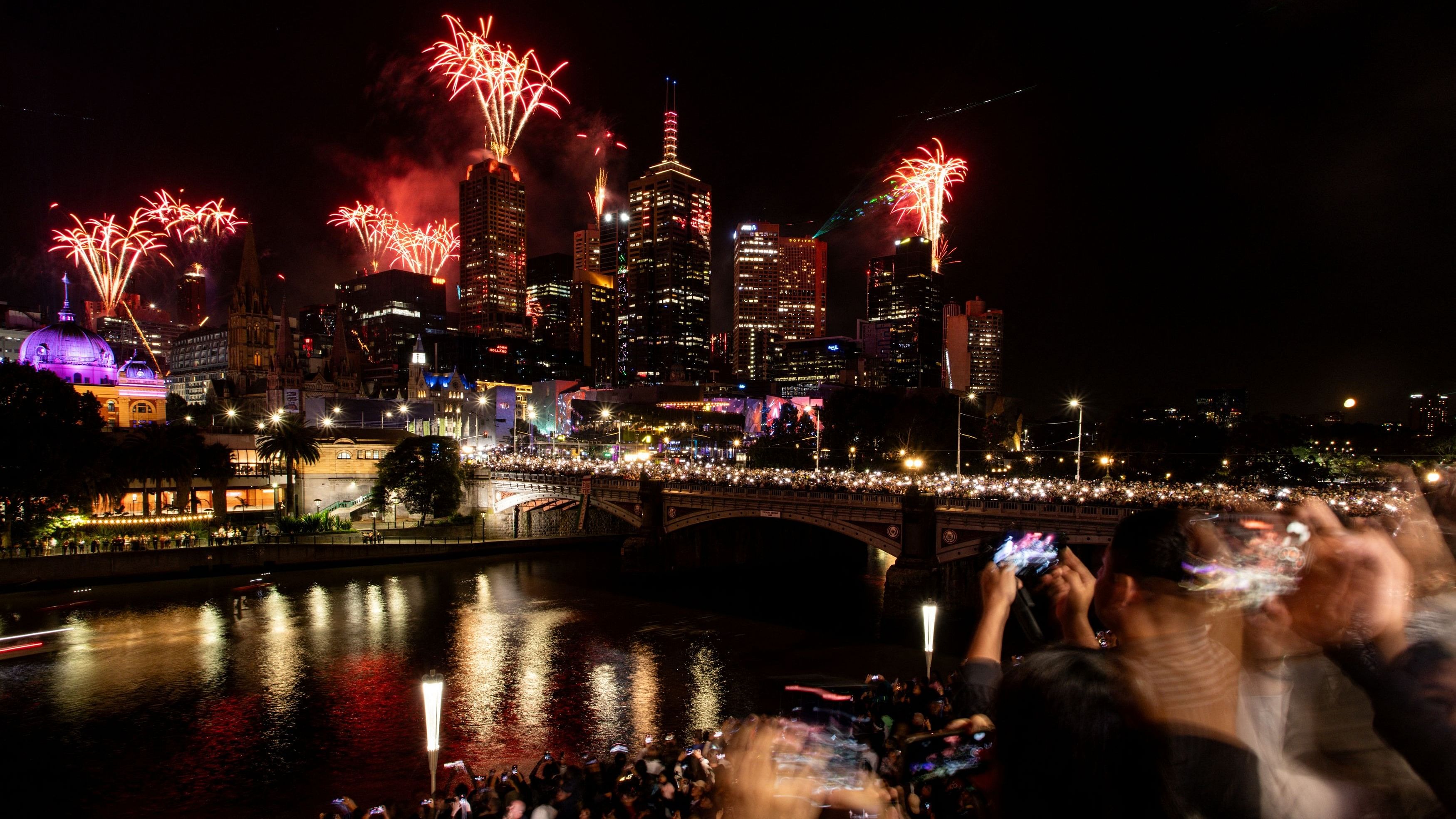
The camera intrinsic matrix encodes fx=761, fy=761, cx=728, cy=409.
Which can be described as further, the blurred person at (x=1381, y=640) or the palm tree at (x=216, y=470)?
the palm tree at (x=216, y=470)

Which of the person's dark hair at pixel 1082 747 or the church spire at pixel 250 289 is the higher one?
the church spire at pixel 250 289

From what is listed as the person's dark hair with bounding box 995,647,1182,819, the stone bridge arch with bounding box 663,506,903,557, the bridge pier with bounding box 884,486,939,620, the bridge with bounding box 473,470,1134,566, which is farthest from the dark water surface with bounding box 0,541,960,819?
the person's dark hair with bounding box 995,647,1182,819

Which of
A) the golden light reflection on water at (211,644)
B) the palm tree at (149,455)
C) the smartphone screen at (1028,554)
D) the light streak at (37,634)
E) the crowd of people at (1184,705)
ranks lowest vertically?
the golden light reflection on water at (211,644)

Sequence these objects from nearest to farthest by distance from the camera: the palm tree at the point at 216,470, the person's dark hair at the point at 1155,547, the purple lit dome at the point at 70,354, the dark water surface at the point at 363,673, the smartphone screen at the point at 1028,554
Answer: the person's dark hair at the point at 1155,547, the smartphone screen at the point at 1028,554, the dark water surface at the point at 363,673, the palm tree at the point at 216,470, the purple lit dome at the point at 70,354

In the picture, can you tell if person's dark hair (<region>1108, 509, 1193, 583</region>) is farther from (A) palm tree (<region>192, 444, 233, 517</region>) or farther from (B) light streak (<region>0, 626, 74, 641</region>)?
(A) palm tree (<region>192, 444, 233, 517</region>)

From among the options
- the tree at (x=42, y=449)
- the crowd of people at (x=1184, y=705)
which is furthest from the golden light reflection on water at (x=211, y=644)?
the crowd of people at (x=1184, y=705)

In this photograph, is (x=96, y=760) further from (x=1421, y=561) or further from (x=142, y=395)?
(x=142, y=395)

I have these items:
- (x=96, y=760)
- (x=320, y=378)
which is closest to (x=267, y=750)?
(x=96, y=760)

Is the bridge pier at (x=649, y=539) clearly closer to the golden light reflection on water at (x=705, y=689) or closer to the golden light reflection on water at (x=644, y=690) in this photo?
the golden light reflection on water at (x=644, y=690)
